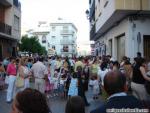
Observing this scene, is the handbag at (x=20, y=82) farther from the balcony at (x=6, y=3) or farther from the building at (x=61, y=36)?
the building at (x=61, y=36)

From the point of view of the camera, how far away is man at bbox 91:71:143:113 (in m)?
4.30

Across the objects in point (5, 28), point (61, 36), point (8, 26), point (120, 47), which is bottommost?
point (120, 47)

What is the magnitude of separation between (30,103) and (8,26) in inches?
1779

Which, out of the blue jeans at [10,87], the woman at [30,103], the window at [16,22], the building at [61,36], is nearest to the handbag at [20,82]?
the blue jeans at [10,87]

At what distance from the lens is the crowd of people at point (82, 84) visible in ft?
14.2

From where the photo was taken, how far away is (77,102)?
6.88 meters

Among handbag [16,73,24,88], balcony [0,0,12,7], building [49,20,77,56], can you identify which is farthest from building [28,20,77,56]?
handbag [16,73,24,88]

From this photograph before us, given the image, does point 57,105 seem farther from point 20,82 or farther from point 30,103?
point 30,103

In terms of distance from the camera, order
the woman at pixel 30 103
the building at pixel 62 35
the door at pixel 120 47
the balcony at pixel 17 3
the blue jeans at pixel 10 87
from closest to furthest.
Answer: the woman at pixel 30 103 < the blue jeans at pixel 10 87 < the door at pixel 120 47 < the balcony at pixel 17 3 < the building at pixel 62 35

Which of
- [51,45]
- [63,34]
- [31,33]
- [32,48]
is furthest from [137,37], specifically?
[63,34]

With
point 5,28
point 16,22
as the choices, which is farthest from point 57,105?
point 16,22

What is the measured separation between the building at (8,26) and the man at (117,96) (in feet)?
132

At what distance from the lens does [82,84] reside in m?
17.1

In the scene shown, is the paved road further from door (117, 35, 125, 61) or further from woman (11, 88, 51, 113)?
woman (11, 88, 51, 113)
